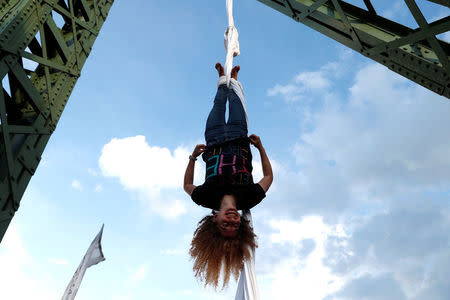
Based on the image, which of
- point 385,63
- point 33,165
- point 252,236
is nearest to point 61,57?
point 33,165

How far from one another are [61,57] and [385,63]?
405cm

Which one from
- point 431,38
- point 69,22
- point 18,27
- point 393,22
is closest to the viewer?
point 431,38

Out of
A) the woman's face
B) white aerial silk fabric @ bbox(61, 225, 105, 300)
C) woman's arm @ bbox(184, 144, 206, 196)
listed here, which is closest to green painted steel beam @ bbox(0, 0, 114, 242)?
woman's arm @ bbox(184, 144, 206, 196)

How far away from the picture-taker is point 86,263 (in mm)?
7590

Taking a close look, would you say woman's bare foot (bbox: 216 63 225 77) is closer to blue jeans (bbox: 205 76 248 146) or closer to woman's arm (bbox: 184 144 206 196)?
blue jeans (bbox: 205 76 248 146)

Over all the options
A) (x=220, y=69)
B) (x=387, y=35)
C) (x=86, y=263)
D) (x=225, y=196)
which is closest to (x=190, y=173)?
(x=225, y=196)

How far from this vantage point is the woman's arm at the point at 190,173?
14.8 ft

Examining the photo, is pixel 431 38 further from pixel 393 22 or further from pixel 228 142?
pixel 228 142

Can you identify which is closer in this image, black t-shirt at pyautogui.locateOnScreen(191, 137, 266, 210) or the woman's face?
the woman's face

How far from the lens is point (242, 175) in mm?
4582

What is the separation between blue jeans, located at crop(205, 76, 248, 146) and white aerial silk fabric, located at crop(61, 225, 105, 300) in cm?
442

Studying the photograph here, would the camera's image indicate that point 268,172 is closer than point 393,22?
No

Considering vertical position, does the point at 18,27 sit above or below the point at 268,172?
above

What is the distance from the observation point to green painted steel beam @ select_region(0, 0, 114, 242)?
139 inches
